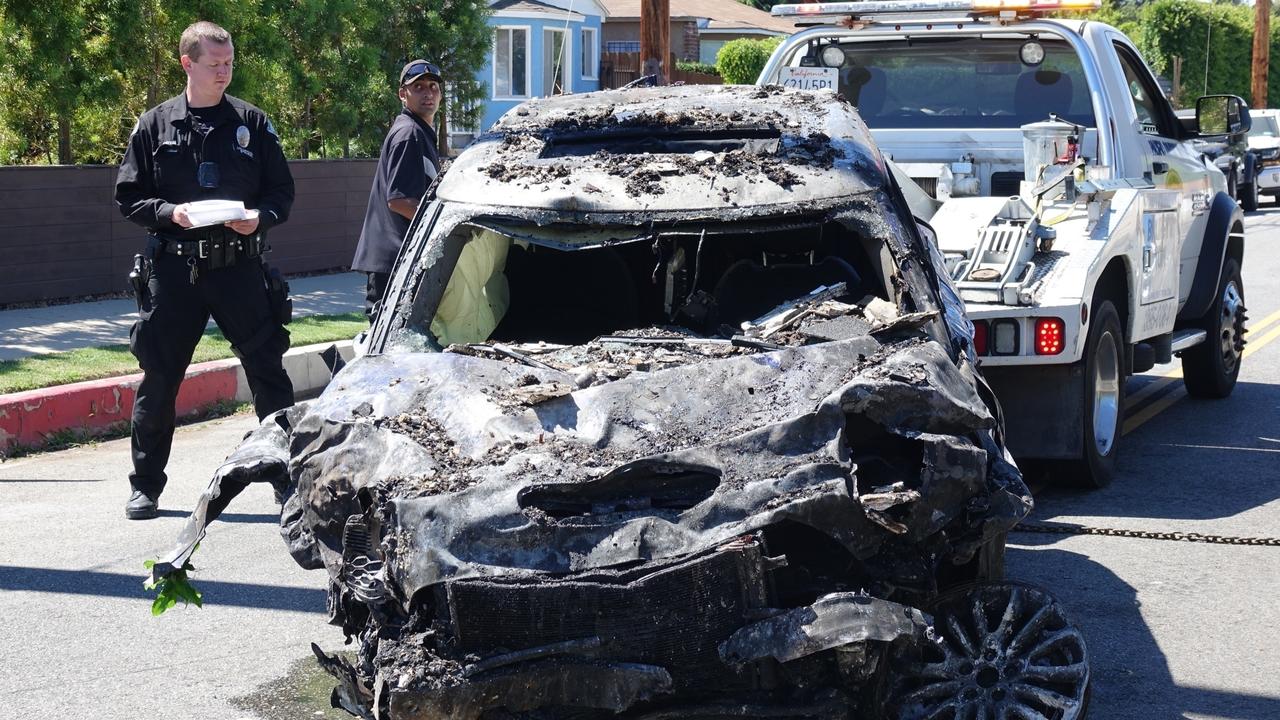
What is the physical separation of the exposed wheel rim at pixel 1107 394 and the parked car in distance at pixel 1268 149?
2411cm

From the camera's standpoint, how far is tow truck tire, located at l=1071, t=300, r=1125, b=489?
756 cm

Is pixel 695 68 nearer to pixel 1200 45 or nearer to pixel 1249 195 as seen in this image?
pixel 1200 45

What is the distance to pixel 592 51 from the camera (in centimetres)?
4422

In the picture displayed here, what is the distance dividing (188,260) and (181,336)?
1.25 ft

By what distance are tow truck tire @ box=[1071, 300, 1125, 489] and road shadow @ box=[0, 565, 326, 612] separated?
3.84 meters

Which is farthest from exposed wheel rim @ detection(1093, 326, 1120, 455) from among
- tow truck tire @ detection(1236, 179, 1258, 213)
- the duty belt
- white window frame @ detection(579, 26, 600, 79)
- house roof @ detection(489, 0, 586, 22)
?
white window frame @ detection(579, 26, 600, 79)

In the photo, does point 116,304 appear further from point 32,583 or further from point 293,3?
point 32,583

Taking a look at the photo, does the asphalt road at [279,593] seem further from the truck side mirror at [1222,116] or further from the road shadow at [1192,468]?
the truck side mirror at [1222,116]

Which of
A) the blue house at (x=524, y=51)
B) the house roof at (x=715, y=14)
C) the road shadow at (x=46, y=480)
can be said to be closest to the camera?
the road shadow at (x=46, y=480)

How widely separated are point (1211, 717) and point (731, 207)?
89.7 inches

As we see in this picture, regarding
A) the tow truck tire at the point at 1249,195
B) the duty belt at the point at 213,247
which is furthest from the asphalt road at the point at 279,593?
the tow truck tire at the point at 1249,195

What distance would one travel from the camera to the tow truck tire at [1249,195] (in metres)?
29.0

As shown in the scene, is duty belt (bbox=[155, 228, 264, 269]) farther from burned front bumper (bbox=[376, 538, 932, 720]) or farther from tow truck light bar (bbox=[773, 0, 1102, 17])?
burned front bumper (bbox=[376, 538, 932, 720])

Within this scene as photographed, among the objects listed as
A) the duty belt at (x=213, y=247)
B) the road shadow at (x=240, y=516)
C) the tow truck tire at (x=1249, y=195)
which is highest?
the duty belt at (x=213, y=247)
